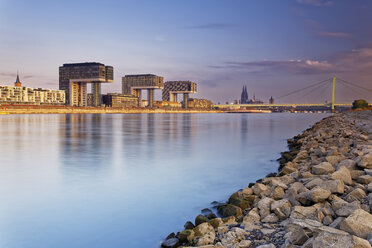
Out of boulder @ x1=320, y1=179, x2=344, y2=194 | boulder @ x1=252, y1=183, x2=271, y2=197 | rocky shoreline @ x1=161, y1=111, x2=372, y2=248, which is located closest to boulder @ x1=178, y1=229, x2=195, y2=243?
rocky shoreline @ x1=161, y1=111, x2=372, y2=248

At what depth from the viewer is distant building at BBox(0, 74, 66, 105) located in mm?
150125

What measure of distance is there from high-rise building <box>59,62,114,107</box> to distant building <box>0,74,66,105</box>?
7.59 m

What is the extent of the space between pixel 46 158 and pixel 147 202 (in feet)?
28.5

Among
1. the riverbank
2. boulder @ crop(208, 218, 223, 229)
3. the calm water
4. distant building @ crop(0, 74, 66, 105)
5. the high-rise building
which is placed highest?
the high-rise building

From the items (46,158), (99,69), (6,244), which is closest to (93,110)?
(99,69)

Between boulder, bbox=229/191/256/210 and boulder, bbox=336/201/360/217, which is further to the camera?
boulder, bbox=229/191/256/210

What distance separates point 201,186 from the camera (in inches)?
375

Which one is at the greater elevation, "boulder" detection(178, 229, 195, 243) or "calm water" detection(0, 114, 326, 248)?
"boulder" detection(178, 229, 195, 243)

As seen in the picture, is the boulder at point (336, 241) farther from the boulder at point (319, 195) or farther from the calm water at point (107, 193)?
the calm water at point (107, 193)

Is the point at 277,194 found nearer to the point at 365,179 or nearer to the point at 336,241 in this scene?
the point at 365,179

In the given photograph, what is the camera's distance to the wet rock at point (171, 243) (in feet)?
16.3

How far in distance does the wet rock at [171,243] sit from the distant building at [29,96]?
15979cm

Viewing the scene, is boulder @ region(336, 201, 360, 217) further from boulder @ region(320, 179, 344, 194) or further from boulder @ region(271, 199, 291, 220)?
boulder @ region(320, 179, 344, 194)

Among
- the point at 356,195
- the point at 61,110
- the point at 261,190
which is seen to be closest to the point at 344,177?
the point at 356,195
